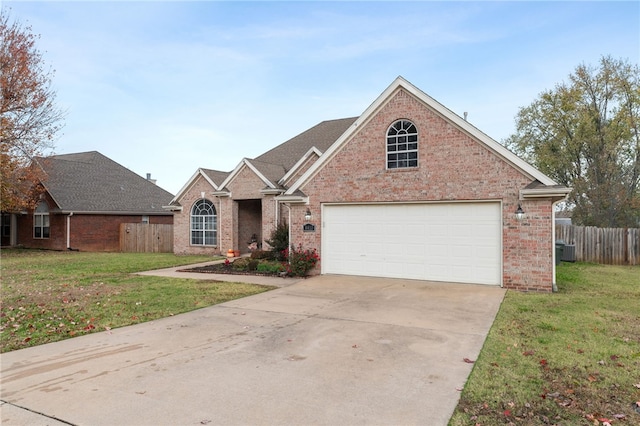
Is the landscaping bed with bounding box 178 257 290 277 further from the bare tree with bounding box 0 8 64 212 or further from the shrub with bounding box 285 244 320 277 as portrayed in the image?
the bare tree with bounding box 0 8 64 212

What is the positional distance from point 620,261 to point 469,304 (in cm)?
1281

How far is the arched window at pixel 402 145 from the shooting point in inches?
458

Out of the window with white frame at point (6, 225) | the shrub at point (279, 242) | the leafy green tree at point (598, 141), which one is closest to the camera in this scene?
the shrub at point (279, 242)

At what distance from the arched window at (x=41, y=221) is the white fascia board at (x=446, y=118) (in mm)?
20145

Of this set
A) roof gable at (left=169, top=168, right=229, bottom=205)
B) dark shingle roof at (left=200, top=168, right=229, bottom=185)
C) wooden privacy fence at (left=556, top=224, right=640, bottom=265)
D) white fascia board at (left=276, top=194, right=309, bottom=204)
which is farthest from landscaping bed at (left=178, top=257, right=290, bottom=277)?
wooden privacy fence at (left=556, top=224, right=640, bottom=265)

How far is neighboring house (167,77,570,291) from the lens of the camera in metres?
10.2

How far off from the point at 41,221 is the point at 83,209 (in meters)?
3.96

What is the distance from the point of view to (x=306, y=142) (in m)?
23.9

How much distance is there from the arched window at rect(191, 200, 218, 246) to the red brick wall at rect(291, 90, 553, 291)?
8.33 metres

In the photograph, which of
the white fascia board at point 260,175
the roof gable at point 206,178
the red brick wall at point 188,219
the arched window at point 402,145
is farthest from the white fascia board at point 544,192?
the red brick wall at point 188,219

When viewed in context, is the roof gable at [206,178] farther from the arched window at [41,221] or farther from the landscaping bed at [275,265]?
the arched window at [41,221]

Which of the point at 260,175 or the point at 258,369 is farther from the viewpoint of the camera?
the point at 260,175

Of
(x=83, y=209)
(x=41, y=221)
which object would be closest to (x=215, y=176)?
(x=83, y=209)

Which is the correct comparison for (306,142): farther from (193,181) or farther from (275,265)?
(275,265)
